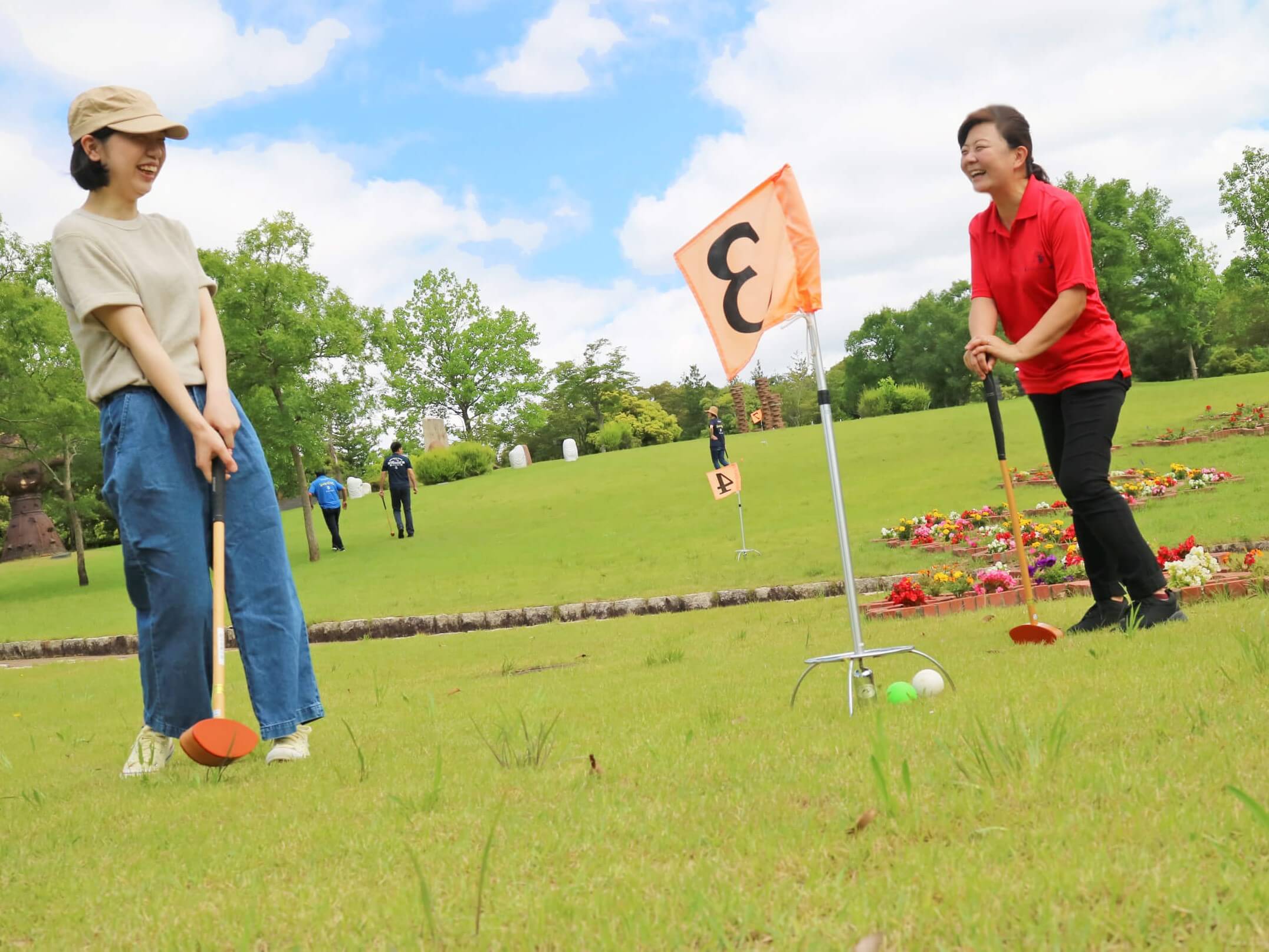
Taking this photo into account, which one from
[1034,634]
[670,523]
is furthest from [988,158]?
[670,523]

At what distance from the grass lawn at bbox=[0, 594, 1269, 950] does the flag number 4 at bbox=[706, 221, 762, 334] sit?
149 centimetres

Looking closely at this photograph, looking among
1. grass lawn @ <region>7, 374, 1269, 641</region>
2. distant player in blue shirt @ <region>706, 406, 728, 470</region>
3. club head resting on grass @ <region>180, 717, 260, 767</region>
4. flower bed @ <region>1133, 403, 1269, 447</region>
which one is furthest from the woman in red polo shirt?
distant player in blue shirt @ <region>706, 406, 728, 470</region>

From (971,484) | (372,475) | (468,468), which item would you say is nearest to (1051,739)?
(971,484)

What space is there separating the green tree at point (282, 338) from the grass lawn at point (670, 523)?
2681 mm

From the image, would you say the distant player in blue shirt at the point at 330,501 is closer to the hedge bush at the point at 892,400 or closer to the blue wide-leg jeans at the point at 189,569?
the blue wide-leg jeans at the point at 189,569

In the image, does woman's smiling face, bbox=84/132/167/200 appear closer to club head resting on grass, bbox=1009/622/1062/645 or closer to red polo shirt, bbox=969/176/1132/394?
red polo shirt, bbox=969/176/1132/394

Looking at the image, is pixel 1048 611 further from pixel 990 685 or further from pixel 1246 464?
pixel 1246 464

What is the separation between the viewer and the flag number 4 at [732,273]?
428 centimetres

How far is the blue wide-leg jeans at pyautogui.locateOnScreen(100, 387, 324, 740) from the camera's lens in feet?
12.1

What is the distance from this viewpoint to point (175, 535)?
3.70 meters

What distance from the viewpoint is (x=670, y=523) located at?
20.8 meters

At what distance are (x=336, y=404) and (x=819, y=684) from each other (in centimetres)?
2003

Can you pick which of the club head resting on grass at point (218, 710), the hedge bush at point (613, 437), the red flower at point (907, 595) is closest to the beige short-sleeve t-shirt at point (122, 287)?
the club head resting on grass at point (218, 710)

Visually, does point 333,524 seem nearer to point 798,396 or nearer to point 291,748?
point 291,748
